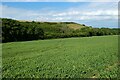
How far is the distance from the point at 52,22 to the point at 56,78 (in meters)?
138

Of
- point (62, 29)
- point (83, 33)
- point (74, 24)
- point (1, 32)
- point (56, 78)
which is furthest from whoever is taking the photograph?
point (74, 24)

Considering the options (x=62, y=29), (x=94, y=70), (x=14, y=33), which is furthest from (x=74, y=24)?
(x=94, y=70)

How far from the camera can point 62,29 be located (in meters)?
128

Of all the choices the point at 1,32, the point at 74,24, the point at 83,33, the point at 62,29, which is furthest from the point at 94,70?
the point at 74,24

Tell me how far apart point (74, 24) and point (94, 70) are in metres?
133

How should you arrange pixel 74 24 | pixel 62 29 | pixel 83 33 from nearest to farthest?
pixel 83 33, pixel 62 29, pixel 74 24

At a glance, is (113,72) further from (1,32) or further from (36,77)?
(1,32)

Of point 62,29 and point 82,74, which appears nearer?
point 82,74

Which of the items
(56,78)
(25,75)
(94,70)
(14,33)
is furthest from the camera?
(14,33)

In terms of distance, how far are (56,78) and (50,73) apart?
1.77 metres

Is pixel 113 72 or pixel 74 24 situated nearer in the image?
pixel 113 72

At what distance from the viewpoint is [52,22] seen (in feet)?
503

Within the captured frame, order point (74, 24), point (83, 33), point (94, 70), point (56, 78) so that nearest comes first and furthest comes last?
point (56, 78)
point (94, 70)
point (83, 33)
point (74, 24)

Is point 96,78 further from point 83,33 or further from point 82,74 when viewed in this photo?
point 83,33
